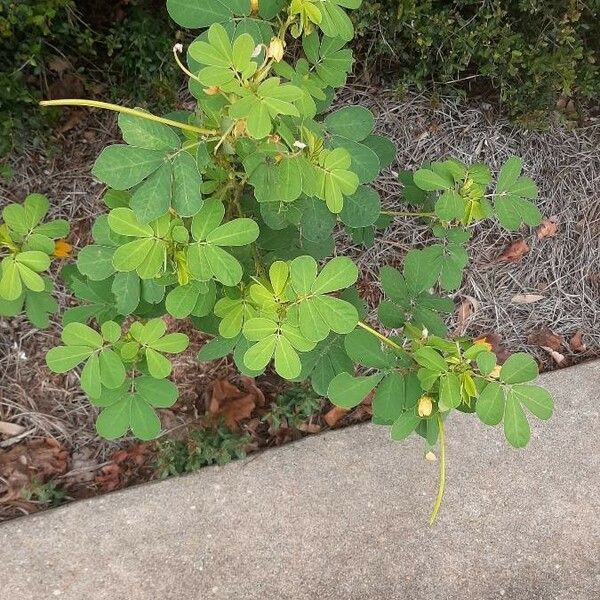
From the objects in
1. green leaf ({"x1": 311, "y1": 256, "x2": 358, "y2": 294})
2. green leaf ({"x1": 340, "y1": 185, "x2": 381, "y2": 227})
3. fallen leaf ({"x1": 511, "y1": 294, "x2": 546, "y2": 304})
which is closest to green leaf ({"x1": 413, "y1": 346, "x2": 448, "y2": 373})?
green leaf ({"x1": 311, "y1": 256, "x2": 358, "y2": 294})

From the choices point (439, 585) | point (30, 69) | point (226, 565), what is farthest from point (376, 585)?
point (30, 69)

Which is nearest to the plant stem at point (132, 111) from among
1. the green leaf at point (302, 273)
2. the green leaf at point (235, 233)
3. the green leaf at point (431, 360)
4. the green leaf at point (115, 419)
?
the green leaf at point (235, 233)

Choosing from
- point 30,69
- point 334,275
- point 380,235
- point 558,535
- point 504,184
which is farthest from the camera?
point 380,235

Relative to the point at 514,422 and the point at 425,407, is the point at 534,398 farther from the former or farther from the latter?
the point at 425,407

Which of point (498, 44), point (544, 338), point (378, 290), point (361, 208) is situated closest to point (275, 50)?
point (361, 208)

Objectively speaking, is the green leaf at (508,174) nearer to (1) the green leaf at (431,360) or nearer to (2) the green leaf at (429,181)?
(2) the green leaf at (429,181)

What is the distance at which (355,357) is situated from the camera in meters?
1.53

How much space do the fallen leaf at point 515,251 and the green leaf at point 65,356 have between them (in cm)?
176

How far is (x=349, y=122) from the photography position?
1.44 meters

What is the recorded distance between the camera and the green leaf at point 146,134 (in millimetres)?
1176

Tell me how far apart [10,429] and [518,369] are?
1827mm

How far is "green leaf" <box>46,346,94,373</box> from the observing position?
1464 millimetres

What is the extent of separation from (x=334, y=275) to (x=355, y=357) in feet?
0.99

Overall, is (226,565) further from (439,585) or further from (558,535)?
(558,535)
